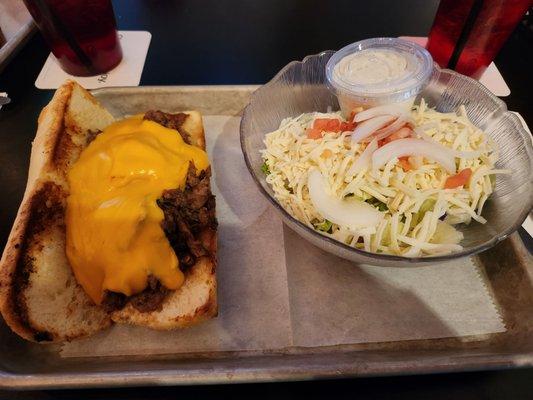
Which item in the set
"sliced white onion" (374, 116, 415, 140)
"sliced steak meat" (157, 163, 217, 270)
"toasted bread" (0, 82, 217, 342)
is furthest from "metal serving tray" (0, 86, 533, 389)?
"sliced white onion" (374, 116, 415, 140)

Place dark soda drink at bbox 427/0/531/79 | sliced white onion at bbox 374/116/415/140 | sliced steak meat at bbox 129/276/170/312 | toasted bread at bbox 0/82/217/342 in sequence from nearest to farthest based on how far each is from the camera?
toasted bread at bbox 0/82/217/342
sliced steak meat at bbox 129/276/170/312
sliced white onion at bbox 374/116/415/140
dark soda drink at bbox 427/0/531/79

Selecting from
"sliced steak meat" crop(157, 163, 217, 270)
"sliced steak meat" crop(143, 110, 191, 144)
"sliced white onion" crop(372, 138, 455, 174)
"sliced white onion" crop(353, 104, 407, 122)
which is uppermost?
"sliced white onion" crop(353, 104, 407, 122)

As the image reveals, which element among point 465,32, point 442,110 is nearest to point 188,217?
point 442,110

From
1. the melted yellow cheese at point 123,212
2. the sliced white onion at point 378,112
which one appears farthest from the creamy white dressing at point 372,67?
the melted yellow cheese at point 123,212

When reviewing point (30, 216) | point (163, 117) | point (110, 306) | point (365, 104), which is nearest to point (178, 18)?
point (163, 117)

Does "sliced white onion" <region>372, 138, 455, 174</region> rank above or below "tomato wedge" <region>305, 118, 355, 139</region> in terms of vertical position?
above

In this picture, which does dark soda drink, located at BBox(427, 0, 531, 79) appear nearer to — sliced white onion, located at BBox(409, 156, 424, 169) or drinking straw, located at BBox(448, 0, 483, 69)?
drinking straw, located at BBox(448, 0, 483, 69)

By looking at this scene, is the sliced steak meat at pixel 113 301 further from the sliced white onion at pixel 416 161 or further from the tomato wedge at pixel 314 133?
the sliced white onion at pixel 416 161
